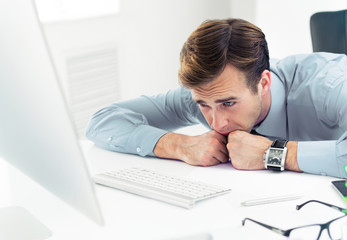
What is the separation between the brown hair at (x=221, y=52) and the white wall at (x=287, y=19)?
7.53 ft

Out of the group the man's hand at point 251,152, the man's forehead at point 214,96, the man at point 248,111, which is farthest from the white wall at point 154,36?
the man's hand at point 251,152

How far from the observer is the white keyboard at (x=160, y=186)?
1.32 metres

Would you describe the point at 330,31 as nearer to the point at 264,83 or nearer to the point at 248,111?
the point at 264,83

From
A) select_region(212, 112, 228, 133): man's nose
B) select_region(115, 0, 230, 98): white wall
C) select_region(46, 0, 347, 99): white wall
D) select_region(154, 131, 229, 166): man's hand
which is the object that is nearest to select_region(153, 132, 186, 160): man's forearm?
select_region(154, 131, 229, 166): man's hand

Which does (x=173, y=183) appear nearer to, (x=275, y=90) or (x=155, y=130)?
(x=155, y=130)

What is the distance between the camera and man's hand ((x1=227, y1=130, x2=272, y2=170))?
62.2 inches

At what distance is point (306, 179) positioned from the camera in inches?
58.7

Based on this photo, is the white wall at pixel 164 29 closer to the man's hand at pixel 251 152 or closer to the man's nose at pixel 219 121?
the man's nose at pixel 219 121

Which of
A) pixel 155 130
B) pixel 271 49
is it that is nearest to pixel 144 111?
pixel 155 130

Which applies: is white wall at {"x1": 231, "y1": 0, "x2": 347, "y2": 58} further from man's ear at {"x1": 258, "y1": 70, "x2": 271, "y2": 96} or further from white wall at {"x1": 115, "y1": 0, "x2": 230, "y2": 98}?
man's ear at {"x1": 258, "y1": 70, "x2": 271, "y2": 96}

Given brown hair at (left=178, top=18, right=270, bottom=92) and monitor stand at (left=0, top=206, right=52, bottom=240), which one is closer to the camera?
monitor stand at (left=0, top=206, right=52, bottom=240)

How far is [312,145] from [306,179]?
0.14 m

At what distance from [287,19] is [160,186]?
123 inches

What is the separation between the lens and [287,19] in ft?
13.8
